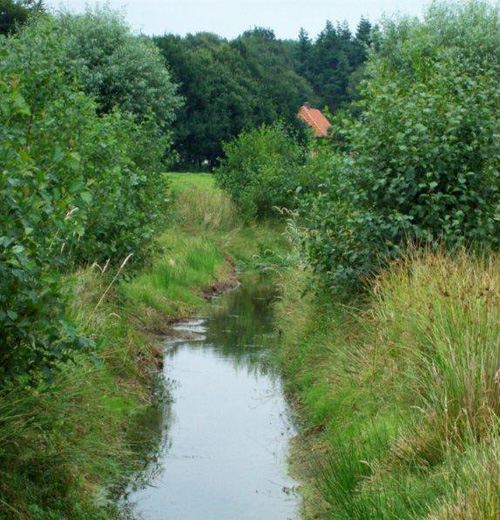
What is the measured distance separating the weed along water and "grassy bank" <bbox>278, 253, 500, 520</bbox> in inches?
13.7

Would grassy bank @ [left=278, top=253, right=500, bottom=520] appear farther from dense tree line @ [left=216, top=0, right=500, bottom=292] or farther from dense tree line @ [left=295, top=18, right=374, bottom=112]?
dense tree line @ [left=295, top=18, right=374, bottom=112]

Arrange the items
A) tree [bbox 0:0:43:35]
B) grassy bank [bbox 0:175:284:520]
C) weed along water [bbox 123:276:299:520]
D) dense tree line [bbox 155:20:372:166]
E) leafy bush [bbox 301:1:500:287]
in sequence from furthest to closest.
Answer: dense tree line [bbox 155:20:372:166]
tree [bbox 0:0:43:35]
leafy bush [bbox 301:1:500:287]
weed along water [bbox 123:276:299:520]
grassy bank [bbox 0:175:284:520]

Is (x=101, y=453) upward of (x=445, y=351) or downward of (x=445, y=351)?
downward

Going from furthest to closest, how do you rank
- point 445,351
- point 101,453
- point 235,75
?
point 235,75
point 101,453
point 445,351

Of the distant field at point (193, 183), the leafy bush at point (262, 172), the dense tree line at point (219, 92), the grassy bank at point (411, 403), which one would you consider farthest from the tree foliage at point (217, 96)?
the grassy bank at point (411, 403)

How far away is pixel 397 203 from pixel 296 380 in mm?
2481

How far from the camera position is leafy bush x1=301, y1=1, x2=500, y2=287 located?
11438 mm

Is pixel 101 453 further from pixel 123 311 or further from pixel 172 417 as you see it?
pixel 123 311

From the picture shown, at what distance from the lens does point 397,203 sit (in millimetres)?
11859

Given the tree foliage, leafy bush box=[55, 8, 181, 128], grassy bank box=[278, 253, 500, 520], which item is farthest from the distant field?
grassy bank box=[278, 253, 500, 520]

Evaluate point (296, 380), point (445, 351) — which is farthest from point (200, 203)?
point (445, 351)


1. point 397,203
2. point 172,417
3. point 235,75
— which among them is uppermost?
point 235,75

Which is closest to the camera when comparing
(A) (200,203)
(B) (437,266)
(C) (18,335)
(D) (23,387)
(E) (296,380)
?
(C) (18,335)

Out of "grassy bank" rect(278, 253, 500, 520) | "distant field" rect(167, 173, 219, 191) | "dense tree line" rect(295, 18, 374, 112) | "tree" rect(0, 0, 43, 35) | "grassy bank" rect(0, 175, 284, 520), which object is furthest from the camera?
"dense tree line" rect(295, 18, 374, 112)
